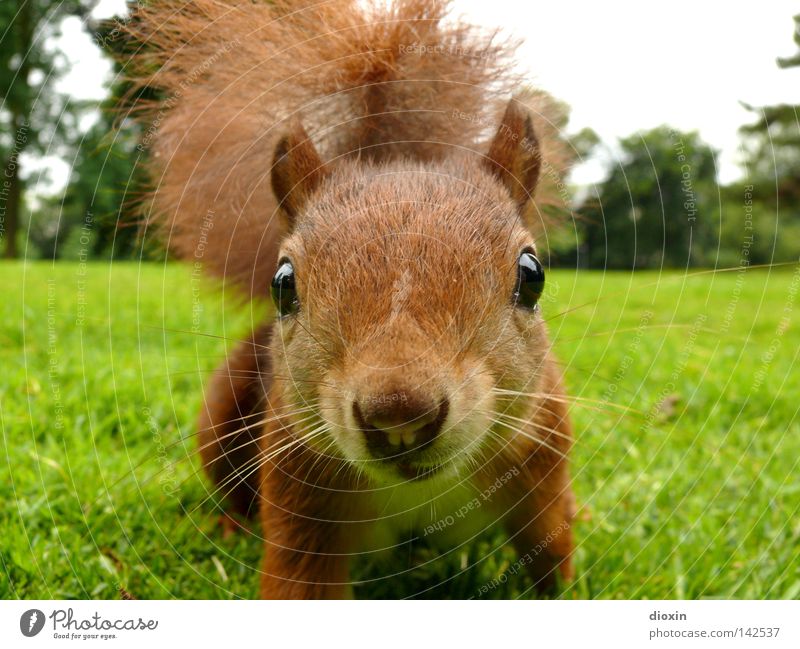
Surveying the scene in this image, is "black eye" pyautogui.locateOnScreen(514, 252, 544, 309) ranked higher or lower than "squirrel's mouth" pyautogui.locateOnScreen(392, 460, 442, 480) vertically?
higher

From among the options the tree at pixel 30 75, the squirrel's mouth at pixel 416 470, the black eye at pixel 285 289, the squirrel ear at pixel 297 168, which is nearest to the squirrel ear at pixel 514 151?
the squirrel ear at pixel 297 168

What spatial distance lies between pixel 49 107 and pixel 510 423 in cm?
150

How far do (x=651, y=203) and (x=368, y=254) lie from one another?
172cm

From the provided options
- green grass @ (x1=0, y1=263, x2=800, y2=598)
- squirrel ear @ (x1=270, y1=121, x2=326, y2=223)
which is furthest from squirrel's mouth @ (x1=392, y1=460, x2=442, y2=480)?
squirrel ear @ (x1=270, y1=121, x2=326, y2=223)

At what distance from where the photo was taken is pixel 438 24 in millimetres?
1726

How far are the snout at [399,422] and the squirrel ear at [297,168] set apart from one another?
0.65 meters

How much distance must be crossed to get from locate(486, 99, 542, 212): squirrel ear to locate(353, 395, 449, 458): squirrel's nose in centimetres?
70

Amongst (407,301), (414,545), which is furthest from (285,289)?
(414,545)

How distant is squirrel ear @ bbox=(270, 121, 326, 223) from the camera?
1613mm

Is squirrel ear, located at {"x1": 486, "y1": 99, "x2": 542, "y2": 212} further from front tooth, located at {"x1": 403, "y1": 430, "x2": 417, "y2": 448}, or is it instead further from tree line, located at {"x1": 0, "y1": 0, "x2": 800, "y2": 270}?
front tooth, located at {"x1": 403, "y1": 430, "x2": 417, "y2": 448}

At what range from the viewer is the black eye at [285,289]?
4.79 ft

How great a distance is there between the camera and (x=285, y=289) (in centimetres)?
147

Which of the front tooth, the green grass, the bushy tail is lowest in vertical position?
the green grass

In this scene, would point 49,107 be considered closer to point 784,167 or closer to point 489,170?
point 489,170
